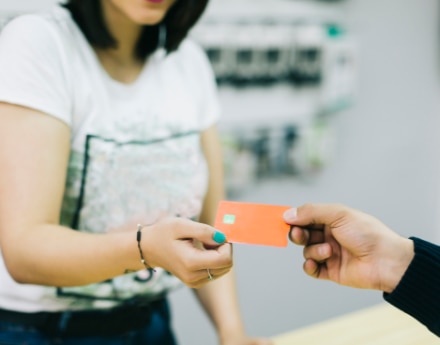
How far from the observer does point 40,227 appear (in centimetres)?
85

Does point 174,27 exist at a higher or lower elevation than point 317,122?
higher

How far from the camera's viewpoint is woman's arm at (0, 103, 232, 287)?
33.1 inches

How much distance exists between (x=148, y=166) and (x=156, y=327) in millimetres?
358

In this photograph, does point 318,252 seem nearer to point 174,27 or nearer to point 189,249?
point 189,249

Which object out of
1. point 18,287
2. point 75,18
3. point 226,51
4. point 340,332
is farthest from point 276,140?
point 18,287

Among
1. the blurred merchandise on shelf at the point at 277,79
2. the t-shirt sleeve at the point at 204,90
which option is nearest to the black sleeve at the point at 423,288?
the t-shirt sleeve at the point at 204,90

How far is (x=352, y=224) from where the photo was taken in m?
0.87

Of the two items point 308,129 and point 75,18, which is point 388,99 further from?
point 75,18

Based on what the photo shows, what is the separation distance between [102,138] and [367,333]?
0.86 meters

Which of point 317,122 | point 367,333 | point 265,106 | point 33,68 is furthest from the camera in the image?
point 317,122

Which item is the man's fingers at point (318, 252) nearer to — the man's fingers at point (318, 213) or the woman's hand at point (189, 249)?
the man's fingers at point (318, 213)

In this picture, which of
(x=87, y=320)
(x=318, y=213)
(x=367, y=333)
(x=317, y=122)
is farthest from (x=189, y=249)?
(x=317, y=122)

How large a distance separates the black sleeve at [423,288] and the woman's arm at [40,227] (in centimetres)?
A: 33

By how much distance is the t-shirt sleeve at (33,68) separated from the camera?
33.7 inches
